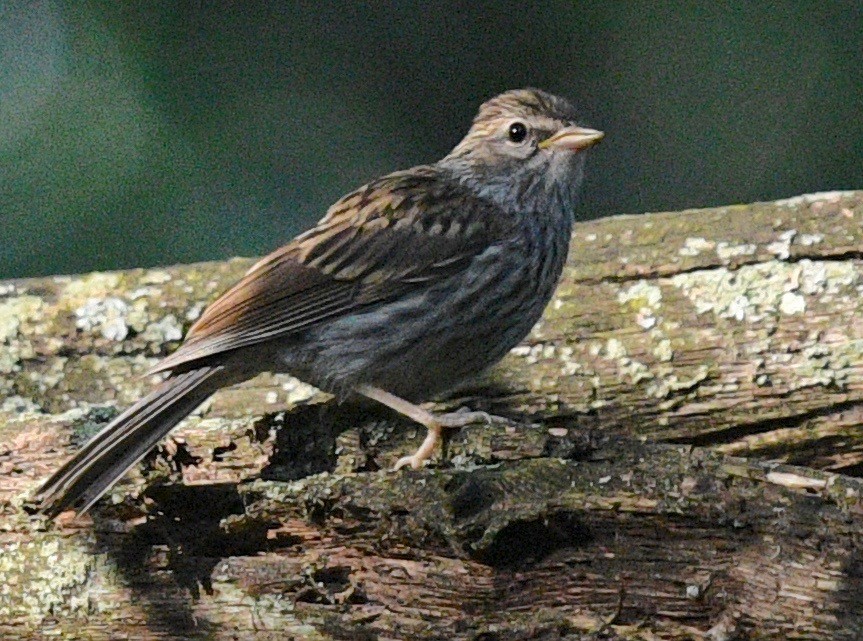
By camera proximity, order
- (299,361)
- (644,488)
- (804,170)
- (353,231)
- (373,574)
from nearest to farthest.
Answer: (644,488), (373,574), (299,361), (353,231), (804,170)

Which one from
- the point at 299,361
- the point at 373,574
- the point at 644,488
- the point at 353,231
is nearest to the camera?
the point at 644,488

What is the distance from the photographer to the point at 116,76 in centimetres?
509

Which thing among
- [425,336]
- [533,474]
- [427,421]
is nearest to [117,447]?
[427,421]

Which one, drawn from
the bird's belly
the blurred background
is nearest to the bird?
the bird's belly

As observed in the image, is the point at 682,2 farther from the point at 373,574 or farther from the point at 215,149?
the point at 373,574

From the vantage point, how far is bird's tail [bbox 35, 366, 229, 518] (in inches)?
108

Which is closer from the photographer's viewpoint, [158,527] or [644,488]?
[644,488]

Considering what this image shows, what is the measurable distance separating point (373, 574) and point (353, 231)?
1.65 meters

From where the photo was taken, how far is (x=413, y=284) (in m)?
3.85

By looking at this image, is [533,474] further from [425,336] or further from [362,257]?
[362,257]

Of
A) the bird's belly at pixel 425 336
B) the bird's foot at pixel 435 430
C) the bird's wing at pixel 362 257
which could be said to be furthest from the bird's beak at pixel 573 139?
the bird's foot at pixel 435 430

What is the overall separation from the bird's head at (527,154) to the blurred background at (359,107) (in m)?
1.03

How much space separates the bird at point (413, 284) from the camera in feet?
11.3

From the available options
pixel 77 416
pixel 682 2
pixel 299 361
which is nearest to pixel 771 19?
pixel 682 2
